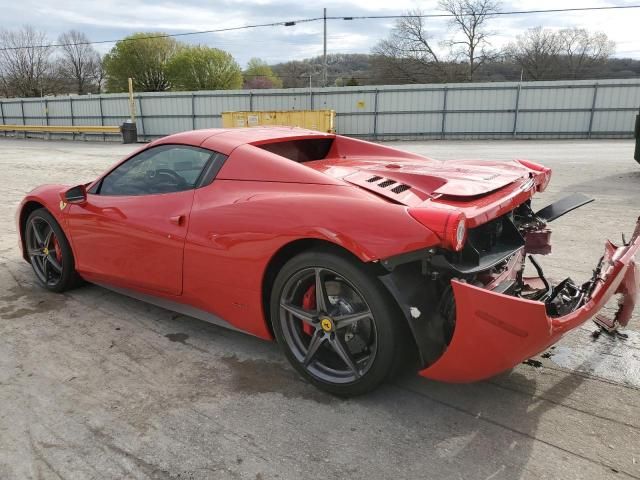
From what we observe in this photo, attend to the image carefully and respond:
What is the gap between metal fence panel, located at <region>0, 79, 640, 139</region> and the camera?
889 inches

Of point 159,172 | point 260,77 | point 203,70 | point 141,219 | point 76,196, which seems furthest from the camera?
point 260,77

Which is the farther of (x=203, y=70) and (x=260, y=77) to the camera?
(x=260, y=77)

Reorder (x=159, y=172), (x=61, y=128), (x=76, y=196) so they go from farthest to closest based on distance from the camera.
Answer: (x=61, y=128) → (x=76, y=196) → (x=159, y=172)

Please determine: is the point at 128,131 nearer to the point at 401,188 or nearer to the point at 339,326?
the point at 401,188

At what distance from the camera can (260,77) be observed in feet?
252

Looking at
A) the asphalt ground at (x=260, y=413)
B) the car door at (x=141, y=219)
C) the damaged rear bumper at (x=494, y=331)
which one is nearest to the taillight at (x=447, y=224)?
the damaged rear bumper at (x=494, y=331)

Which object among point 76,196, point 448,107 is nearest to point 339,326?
point 76,196

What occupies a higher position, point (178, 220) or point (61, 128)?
point (178, 220)

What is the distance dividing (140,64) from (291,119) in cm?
5184

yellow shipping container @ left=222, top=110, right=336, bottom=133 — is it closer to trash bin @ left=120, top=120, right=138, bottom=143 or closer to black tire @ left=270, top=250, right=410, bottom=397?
trash bin @ left=120, top=120, right=138, bottom=143

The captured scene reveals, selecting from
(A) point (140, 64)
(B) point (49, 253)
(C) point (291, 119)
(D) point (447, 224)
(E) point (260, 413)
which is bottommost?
(E) point (260, 413)

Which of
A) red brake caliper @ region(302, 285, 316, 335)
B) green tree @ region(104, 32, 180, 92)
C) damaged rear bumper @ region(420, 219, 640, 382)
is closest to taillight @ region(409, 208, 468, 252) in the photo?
damaged rear bumper @ region(420, 219, 640, 382)

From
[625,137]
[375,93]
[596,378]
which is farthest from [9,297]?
[625,137]

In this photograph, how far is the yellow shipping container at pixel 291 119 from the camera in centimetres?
2161
